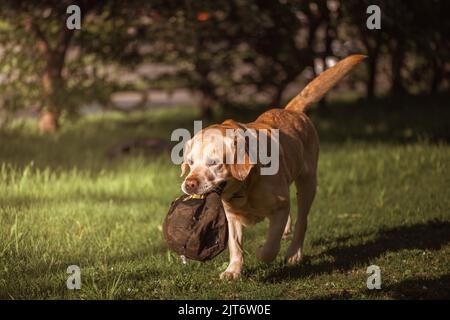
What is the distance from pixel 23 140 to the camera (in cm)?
1080

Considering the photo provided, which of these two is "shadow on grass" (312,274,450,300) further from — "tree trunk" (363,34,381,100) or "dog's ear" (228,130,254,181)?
"tree trunk" (363,34,381,100)

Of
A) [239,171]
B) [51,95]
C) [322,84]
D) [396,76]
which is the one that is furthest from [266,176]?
[396,76]

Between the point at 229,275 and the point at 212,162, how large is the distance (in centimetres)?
95

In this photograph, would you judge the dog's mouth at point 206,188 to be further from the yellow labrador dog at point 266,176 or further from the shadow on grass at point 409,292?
the shadow on grass at point 409,292

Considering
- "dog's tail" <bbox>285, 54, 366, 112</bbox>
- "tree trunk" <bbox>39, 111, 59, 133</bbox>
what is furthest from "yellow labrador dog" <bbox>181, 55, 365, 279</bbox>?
"tree trunk" <bbox>39, 111, 59, 133</bbox>

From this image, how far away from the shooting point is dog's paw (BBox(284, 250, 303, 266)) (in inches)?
223

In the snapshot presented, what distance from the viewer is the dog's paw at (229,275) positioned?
5098 mm

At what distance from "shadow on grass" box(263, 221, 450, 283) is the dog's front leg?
23 centimetres

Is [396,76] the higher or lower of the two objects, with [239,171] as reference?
higher

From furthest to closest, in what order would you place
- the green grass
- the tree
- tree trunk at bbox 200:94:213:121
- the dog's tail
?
tree trunk at bbox 200:94:213:121
the tree
the dog's tail
the green grass

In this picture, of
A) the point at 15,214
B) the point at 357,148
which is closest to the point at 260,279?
the point at 15,214

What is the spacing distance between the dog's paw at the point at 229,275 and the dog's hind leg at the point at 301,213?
27.4 inches

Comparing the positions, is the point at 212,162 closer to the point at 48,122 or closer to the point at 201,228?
the point at 201,228

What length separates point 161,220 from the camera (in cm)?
694
